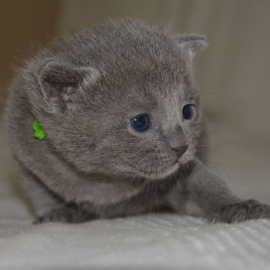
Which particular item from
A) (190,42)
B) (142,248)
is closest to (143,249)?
(142,248)

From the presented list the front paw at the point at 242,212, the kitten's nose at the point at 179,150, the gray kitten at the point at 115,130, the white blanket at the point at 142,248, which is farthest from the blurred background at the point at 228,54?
the white blanket at the point at 142,248

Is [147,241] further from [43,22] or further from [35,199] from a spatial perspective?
[43,22]

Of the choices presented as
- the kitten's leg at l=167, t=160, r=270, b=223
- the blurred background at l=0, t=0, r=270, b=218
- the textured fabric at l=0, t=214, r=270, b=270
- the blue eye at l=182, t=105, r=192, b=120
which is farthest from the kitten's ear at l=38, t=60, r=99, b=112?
the blurred background at l=0, t=0, r=270, b=218

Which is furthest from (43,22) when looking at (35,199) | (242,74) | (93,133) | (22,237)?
(22,237)

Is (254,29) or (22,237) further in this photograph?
(254,29)

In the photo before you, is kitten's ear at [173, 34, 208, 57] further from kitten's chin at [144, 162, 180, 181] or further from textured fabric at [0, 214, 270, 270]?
textured fabric at [0, 214, 270, 270]

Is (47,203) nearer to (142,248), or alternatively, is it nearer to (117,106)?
(117,106)

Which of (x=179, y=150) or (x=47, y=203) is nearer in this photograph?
(x=179, y=150)
